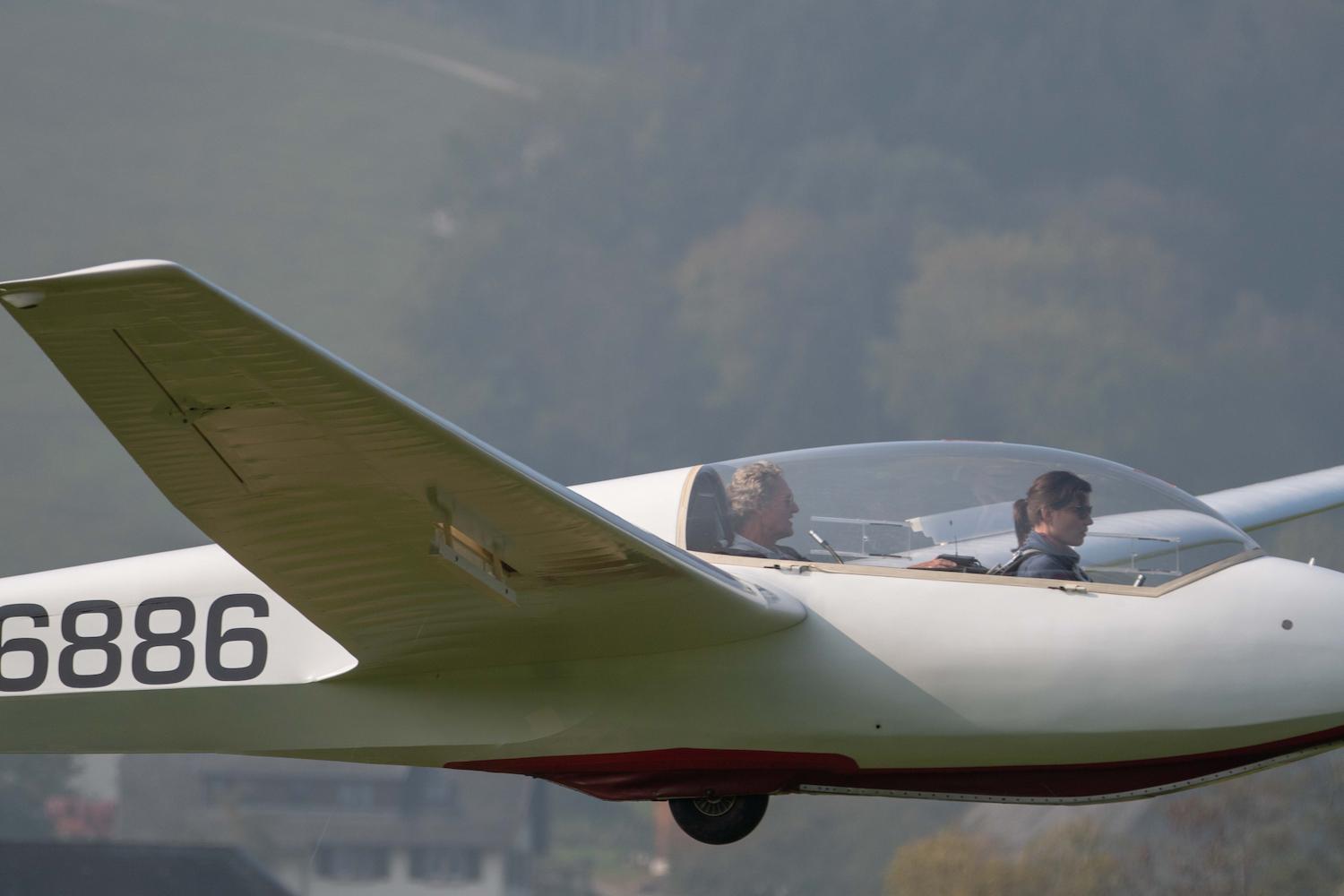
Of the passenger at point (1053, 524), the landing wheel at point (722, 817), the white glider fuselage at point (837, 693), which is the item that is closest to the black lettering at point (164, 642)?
the white glider fuselage at point (837, 693)

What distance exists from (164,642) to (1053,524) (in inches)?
142

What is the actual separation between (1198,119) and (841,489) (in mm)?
78401

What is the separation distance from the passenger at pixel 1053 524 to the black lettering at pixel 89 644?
12.1 feet

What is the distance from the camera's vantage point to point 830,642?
198 inches

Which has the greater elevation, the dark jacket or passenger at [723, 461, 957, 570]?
passenger at [723, 461, 957, 570]

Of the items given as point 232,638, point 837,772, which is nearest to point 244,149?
point 232,638

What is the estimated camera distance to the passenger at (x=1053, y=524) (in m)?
5.14

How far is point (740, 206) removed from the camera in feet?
266

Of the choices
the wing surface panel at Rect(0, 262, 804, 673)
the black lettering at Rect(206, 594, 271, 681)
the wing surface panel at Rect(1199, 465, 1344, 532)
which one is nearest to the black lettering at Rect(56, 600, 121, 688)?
the black lettering at Rect(206, 594, 271, 681)

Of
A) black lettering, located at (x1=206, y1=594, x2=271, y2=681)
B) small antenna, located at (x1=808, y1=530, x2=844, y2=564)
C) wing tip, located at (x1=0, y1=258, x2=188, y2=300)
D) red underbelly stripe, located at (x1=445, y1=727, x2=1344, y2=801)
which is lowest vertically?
red underbelly stripe, located at (x1=445, y1=727, x2=1344, y2=801)

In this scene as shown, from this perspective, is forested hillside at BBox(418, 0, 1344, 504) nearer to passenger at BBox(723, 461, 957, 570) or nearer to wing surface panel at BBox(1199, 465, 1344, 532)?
wing surface panel at BBox(1199, 465, 1344, 532)

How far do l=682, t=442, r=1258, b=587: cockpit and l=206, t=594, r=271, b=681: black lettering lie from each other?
69.5 inches

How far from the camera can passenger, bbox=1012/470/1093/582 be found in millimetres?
5137

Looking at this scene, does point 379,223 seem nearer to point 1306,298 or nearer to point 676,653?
point 1306,298
